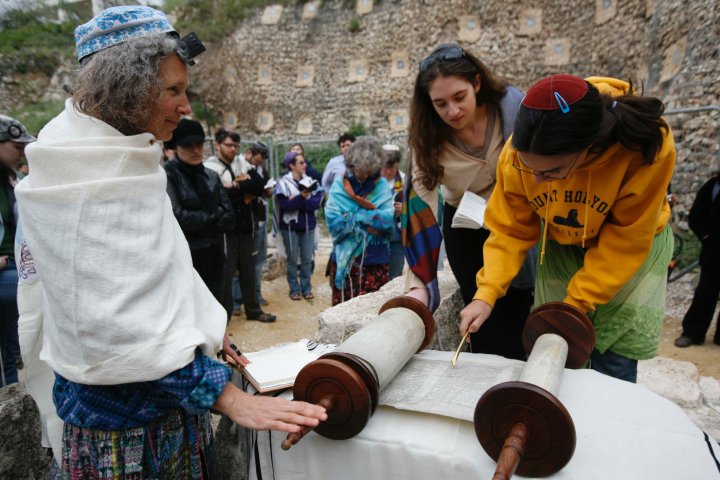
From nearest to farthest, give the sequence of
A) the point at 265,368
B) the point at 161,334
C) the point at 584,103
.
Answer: the point at 161,334
the point at 584,103
the point at 265,368

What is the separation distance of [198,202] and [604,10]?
→ 13.5m

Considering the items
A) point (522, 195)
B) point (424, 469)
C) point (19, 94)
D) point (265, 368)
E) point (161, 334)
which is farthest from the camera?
point (19, 94)

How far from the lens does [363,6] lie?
16188 millimetres

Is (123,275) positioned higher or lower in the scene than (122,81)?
lower

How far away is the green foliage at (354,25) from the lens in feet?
53.0

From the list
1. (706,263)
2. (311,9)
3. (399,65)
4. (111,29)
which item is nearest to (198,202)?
(111,29)

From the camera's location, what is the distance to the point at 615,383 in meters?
1.33

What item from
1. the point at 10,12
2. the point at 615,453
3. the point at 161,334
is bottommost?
the point at 615,453

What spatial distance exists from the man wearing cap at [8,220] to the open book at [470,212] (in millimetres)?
2688

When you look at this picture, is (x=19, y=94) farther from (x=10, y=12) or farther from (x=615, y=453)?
(x=615, y=453)

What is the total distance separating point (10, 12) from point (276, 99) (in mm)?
10268

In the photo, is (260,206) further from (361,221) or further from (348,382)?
(348,382)

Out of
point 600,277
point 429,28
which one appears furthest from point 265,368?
point 429,28

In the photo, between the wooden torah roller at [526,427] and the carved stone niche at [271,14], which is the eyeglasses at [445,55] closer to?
the wooden torah roller at [526,427]
